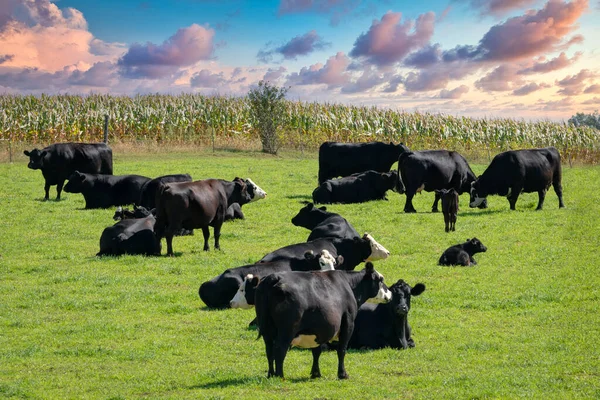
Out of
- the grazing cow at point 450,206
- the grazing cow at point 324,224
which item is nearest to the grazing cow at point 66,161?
the grazing cow at point 324,224

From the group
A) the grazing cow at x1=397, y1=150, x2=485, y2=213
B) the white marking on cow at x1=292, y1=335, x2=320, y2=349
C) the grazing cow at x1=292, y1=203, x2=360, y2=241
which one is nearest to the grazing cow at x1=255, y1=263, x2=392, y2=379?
the white marking on cow at x1=292, y1=335, x2=320, y2=349

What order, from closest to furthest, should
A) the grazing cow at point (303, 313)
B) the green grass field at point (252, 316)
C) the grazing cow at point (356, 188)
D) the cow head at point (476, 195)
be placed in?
the grazing cow at point (303, 313), the green grass field at point (252, 316), the cow head at point (476, 195), the grazing cow at point (356, 188)

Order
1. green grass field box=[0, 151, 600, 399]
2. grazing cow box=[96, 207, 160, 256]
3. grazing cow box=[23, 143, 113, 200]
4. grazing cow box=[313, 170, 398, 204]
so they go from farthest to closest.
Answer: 1. grazing cow box=[23, 143, 113, 200]
2. grazing cow box=[313, 170, 398, 204]
3. grazing cow box=[96, 207, 160, 256]
4. green grass field box=[0, 151, 600, 399]

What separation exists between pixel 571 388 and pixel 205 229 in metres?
11.2

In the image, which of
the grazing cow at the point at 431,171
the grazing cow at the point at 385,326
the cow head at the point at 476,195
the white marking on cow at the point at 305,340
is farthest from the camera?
the cow head at the point at 476,195

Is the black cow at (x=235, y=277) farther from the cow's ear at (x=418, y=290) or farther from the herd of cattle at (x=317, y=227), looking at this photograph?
the cow's ear at (x=418, y=290)

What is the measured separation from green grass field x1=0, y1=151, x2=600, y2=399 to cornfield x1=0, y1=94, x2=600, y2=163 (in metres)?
24.5

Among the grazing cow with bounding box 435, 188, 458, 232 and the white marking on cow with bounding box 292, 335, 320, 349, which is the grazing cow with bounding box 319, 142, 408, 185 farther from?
the white marking on cow with bounding box 292, 335, 320, 349

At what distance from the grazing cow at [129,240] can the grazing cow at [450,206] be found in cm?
789

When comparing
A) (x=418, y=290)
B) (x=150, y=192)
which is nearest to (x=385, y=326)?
(x=418, y=290)

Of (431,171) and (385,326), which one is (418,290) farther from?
(431,171)

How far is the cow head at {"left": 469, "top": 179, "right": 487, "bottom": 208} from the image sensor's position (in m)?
25.4

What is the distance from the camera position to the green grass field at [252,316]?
8.84 metres

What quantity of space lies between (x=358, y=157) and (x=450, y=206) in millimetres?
9414
